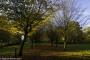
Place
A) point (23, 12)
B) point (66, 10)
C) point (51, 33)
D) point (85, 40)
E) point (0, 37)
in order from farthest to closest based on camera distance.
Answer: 1. point (85, 40)
2. point (51, 33)
3. point (0, 37)
4. point (66, 10)
5. point (23, 12)

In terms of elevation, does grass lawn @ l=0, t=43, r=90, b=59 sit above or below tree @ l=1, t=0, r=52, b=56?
below

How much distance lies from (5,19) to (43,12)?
4.69m

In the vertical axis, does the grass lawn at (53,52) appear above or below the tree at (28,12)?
below

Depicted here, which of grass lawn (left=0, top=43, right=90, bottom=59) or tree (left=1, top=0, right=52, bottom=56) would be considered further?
grass lawn (left=0, top=43, right=90, bottom=59)

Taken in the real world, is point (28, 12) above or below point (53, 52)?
above

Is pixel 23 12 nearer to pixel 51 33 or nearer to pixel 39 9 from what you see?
pixel 39 9

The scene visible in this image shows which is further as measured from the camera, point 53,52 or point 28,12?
point 53,52

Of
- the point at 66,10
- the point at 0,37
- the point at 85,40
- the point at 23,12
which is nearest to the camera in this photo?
the point at 23,12

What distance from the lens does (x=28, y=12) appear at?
2630 centimetres

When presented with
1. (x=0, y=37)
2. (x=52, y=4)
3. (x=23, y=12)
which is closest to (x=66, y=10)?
(x=0, y=37)

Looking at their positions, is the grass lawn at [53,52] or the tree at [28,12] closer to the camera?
the tree at [28,12]

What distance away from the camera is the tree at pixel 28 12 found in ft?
80.3

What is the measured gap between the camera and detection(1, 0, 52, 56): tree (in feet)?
80.3

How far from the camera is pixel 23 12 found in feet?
84.4
